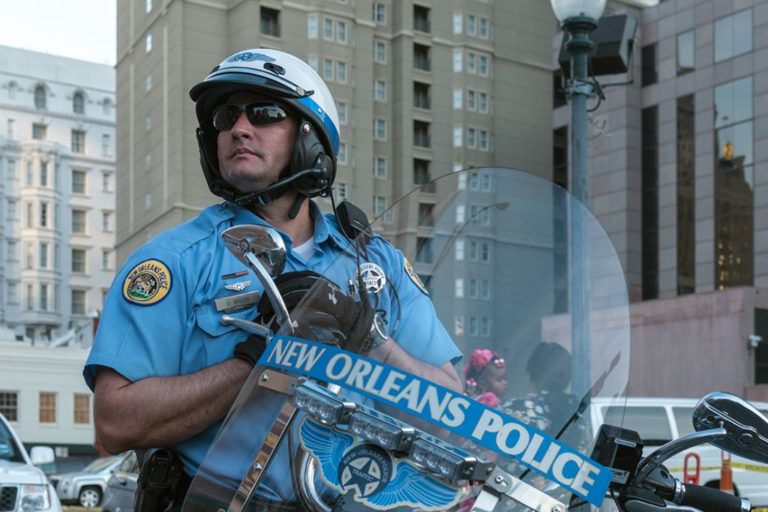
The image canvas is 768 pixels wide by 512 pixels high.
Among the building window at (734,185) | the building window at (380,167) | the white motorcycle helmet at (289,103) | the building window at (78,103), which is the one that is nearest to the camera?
the white motorcycle helmet at (289,103)

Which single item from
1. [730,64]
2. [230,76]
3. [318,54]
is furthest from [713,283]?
[230,76]

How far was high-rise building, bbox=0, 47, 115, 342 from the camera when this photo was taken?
3430 inches

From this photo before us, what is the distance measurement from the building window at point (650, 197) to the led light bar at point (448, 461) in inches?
1873

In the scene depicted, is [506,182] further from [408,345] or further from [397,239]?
[408,345]

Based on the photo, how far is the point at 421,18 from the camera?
240ft

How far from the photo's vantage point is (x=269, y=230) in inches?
79.6

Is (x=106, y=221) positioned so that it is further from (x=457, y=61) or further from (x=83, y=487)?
(x=83, y=487)

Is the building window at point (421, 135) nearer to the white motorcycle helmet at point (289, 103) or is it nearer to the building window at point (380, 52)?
the building window at point (380, 52)

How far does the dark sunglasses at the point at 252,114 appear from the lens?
8.61 ft

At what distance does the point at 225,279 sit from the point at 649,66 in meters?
48.5

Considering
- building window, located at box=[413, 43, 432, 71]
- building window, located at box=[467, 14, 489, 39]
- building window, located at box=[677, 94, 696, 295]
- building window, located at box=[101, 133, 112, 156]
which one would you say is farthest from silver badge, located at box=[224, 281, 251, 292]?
building window, located at box=[101, 133, 112, 156]

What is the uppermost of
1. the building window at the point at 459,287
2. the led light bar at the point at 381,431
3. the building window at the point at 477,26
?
the building window at the point at 477,26

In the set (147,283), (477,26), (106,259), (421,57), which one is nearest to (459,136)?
(421,57)

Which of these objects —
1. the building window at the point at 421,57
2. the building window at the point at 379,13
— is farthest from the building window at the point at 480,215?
the building window at the point at 421,57
